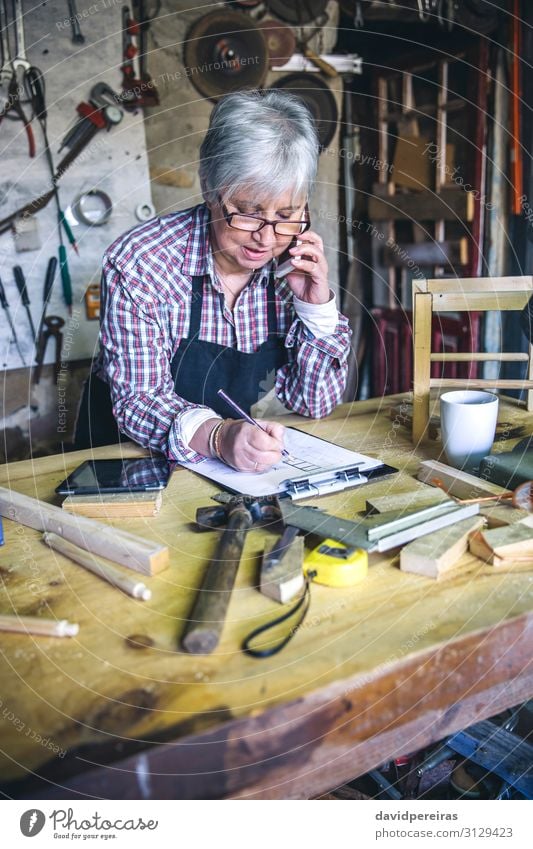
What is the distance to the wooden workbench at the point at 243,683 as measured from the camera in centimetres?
77

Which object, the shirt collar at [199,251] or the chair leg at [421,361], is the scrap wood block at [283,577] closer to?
the chair leg at [421,361]

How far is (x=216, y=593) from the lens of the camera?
38.8 inches

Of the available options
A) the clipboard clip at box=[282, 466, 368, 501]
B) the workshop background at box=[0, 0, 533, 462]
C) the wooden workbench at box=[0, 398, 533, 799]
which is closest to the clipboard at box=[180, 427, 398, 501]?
the clipboard clip at box=[282, 466, 368, 501]

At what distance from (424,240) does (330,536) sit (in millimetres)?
3269

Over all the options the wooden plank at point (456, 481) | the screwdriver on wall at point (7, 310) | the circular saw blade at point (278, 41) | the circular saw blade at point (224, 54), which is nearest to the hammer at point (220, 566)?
the wooden plank at point (456, 481)

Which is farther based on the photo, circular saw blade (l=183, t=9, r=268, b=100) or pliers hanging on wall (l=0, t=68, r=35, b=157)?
circular saw blade (l=183, t=9, r=268, b=100)

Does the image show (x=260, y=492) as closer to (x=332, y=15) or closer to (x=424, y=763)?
(x=424, y=763)

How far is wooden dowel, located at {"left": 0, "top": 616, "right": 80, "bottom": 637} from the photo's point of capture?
94 cm

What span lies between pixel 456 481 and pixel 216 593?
0.58m

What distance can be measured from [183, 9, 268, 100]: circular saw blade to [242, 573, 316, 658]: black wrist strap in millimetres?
3308

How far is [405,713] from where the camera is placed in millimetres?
899

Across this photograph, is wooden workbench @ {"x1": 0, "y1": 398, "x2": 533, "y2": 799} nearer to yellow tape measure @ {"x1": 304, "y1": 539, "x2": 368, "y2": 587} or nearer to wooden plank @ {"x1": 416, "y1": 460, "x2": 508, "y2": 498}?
yellow tape measure @ {"x1": 304, "y1": 539, "x2": 368, "y2": 587}

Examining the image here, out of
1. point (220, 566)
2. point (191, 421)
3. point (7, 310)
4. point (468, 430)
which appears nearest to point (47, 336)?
point (7, 310)

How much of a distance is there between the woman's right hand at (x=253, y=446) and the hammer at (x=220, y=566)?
133mm
